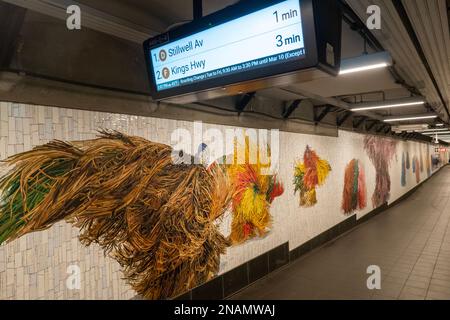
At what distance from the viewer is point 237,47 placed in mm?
1840

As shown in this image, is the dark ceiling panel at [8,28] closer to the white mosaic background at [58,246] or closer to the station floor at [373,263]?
the white mosaic background at [58,246]

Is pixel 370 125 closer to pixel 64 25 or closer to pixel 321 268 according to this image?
pixel 321 268

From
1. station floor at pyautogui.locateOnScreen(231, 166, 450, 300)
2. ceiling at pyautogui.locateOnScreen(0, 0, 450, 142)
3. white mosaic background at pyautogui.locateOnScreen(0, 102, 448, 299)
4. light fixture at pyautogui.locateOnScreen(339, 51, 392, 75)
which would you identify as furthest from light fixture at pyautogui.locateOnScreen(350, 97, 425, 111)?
white mosaic background at pyautogui.locateOnScreen(0, 102, 448, 299)

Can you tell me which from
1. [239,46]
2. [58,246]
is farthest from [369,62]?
[58,246]

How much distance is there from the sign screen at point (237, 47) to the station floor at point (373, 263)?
3.38 m

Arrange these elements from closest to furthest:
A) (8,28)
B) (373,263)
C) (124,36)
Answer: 1. (8,28)
2. (124,36)
3. (373,263)

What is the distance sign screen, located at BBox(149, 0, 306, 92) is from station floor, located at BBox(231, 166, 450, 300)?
133 inches

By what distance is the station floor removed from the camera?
14.7 ft

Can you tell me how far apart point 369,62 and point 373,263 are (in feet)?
14.5

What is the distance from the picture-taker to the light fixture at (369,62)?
8.90ft

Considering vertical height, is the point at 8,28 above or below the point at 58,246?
above

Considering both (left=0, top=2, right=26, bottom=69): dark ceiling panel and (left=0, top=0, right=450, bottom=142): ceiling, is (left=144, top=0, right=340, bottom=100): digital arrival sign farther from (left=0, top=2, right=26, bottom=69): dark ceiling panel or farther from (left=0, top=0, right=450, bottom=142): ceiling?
(left=0, top=2, right=26, bottom=69): dark ceiling panel

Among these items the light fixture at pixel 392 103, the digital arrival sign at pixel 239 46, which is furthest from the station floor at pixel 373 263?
the digital arrival sign at pixel 239 46

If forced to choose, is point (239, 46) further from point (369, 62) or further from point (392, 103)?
point (392, 103)
